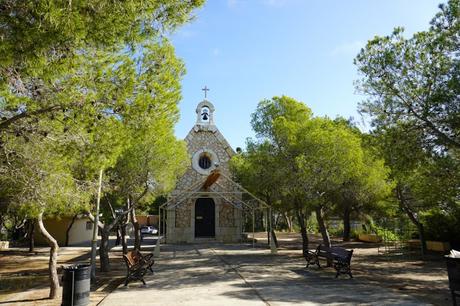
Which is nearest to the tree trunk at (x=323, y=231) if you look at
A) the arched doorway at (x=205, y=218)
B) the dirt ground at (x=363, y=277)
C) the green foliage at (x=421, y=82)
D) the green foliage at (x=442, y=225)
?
the dirt ground at (x=363, y=277)

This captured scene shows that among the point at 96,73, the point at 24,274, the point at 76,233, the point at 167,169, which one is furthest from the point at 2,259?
the point at 96,73

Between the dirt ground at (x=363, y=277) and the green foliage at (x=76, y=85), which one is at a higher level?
the green foliage at (x=76, y=85)

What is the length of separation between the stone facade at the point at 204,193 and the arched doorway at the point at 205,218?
17.6 inches

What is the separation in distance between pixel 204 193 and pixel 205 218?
2.77 m

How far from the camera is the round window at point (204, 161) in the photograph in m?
27.7

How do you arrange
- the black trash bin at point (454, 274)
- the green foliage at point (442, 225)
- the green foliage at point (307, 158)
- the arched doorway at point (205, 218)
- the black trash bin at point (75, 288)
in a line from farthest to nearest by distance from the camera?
the arched doorway at point (205, 218) < the green foliage at point (442, 225) < the green foliage at point (307, 158) < the black trash bin at point (75, 288) < the black trash bin at point (454, 274)

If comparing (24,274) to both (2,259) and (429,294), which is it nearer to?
(2,259)

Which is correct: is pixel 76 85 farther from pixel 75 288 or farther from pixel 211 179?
pixel 211 179

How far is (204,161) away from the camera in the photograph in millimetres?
27812

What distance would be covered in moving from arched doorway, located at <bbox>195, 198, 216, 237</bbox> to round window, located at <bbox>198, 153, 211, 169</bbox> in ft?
8.32

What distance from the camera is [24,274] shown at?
12992mm

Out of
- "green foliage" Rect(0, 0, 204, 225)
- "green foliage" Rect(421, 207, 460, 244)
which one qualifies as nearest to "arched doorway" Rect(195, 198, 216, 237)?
"green foliage" Rect(421, 207, 460, 244)

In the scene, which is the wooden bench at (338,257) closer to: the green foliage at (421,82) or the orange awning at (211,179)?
the green foliage at (421,82)

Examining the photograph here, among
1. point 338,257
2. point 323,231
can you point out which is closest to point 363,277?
point 338,257
